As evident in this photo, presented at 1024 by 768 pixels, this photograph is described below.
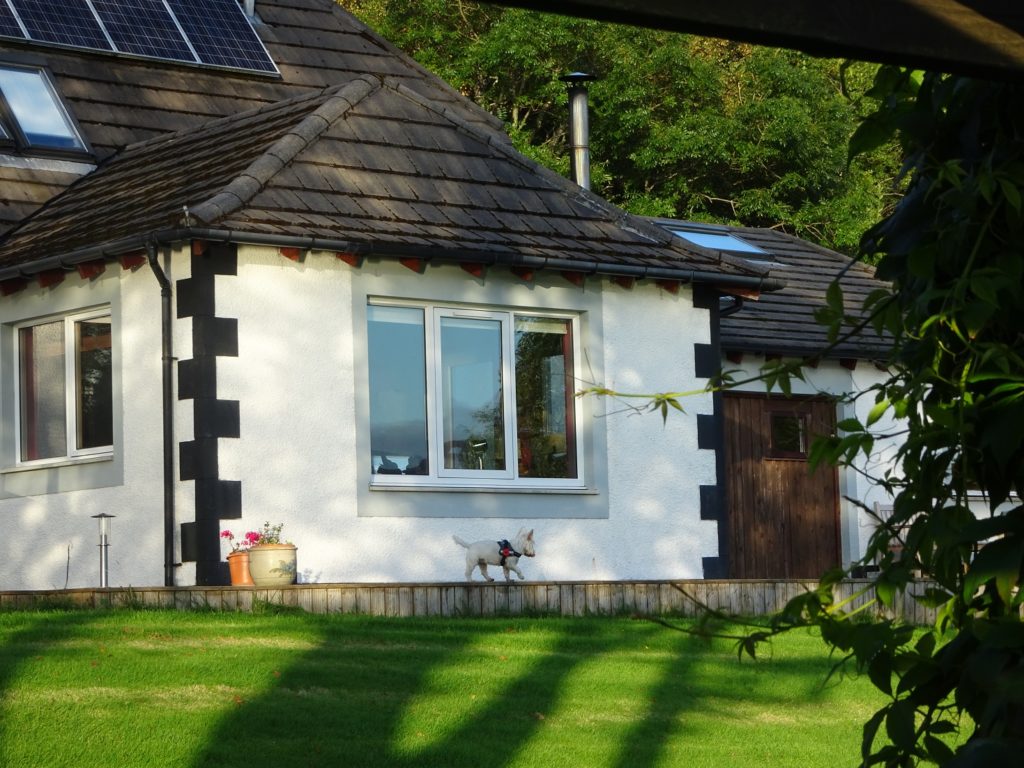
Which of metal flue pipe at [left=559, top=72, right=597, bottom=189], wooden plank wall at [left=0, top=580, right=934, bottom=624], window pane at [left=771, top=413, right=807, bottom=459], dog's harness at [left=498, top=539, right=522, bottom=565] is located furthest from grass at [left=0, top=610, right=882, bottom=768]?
metal flue pipe at [left=559, top=72, right=597, bottom=189]

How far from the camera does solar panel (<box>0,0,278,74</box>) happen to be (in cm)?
1728

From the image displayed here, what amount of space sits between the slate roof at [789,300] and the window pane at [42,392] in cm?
700

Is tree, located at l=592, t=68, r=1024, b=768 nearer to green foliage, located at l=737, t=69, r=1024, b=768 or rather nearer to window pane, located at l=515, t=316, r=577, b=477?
green foliage, located at l=737, t=69, r=1024, b=768

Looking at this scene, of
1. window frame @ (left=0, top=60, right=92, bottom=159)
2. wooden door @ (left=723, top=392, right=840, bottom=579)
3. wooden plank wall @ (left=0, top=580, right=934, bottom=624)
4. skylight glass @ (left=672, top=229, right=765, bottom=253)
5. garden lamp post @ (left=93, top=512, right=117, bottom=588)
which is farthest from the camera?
skylight glass @ (left=672, top=229, right=765, bottom=253)

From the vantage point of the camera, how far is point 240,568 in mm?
12328

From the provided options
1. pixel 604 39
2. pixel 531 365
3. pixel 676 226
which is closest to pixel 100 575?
pixel 531 365

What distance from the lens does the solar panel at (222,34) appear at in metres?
18.4

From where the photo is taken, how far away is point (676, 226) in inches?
850

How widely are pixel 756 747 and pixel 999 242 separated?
5415 mm

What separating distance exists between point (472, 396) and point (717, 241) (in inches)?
301

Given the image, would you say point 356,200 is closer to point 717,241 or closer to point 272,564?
point 272,564

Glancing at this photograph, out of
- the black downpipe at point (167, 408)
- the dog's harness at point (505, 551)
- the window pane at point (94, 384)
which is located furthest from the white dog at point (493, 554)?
the window pane at point (94, 384)

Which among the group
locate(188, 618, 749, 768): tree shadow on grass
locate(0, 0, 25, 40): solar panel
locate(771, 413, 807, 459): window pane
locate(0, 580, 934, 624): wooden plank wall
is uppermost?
locate(0, 0, 25, 40): solar panel

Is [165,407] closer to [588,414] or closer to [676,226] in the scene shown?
[588,414]
